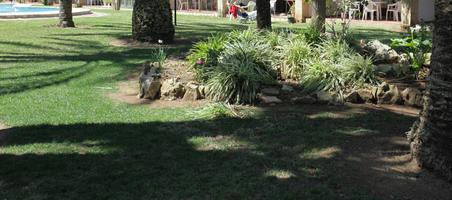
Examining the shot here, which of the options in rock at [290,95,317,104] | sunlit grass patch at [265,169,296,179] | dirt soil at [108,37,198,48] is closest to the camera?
sunlit grass patch at [265,169,296,179]

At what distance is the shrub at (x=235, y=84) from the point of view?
21.5ft

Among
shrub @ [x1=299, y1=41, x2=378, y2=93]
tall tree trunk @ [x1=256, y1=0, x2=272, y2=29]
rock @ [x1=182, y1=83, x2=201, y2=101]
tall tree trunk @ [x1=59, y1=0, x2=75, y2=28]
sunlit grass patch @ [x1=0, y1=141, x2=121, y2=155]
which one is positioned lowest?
sunlit grass patch @ [x1=0, y1=141, x2=121, y2=155]

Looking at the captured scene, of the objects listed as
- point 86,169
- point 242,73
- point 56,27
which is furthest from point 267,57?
point 56,27

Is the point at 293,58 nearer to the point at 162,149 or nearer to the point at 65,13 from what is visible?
the point at 162,149

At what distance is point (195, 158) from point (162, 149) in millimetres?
463

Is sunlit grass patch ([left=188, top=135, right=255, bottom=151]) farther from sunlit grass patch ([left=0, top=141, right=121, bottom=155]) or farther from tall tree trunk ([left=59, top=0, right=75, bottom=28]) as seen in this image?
tall tree trunk ([left=59, top=0, right=75, bottom=28])

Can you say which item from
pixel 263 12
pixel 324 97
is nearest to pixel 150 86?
pixel 324 97

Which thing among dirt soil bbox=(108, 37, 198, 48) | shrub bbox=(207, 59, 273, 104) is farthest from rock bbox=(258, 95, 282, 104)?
dirt soil bbox=(108, 37, 198, 48)

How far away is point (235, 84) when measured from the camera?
21.7ft

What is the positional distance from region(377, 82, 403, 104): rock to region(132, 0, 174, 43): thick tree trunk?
22.7ft

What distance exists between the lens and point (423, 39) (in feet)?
26.0

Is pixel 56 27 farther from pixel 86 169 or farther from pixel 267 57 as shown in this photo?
pixel 86 169

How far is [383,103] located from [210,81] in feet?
8.27

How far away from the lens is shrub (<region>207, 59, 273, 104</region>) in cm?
654
